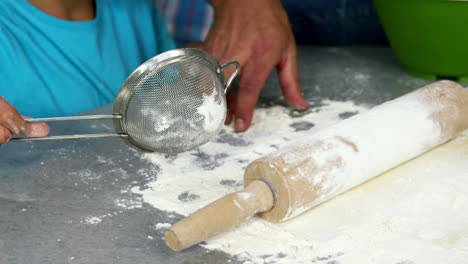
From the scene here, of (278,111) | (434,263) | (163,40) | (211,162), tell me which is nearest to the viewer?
(434,263)

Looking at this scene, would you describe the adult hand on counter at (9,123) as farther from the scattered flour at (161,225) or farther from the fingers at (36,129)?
the scattered flour at (161,225)

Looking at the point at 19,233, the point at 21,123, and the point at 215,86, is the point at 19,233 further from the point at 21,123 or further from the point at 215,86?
the point at 215,86

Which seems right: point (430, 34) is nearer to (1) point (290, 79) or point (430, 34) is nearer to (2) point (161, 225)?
(1) point (290, 79)

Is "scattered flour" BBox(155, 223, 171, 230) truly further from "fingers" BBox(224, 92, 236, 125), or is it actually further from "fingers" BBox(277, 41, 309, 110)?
"fingers" BBox(277, 41, 309, 110)

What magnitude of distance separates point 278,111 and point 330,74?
0.83 ft

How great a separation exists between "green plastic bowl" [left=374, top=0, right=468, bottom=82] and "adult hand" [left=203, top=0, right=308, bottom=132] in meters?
0.25

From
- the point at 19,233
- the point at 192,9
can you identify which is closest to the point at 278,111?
the point at 19,233

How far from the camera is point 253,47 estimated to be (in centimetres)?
122

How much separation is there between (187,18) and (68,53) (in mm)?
949

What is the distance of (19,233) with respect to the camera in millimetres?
810

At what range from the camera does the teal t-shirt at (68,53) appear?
1.32 meters

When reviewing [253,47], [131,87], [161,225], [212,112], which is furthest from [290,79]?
[161,225]

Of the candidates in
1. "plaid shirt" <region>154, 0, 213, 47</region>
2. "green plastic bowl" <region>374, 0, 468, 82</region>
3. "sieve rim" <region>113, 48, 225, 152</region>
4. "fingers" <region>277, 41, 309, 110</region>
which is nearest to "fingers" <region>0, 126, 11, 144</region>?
"sieve rim" <region>113, 48, 225, 152</region>

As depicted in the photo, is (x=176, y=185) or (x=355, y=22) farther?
(x=355, y=22)
